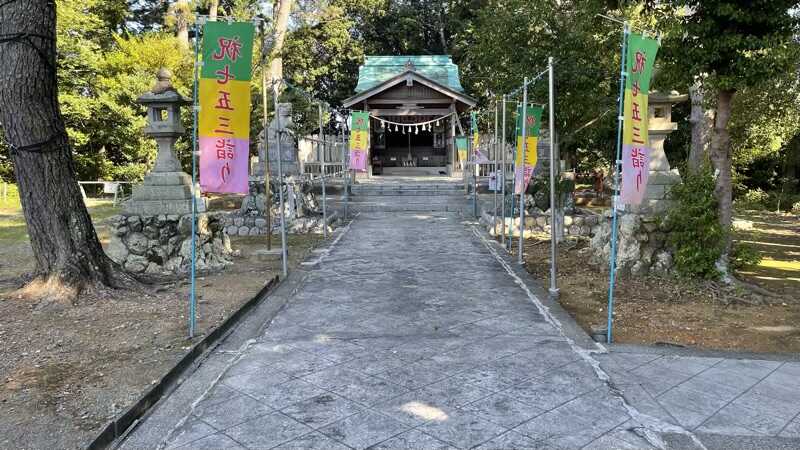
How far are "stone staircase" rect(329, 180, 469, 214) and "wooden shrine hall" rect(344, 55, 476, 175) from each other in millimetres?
3364

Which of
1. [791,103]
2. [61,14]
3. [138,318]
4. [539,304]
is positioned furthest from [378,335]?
[61,14]

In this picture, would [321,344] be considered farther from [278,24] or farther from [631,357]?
[278,24]

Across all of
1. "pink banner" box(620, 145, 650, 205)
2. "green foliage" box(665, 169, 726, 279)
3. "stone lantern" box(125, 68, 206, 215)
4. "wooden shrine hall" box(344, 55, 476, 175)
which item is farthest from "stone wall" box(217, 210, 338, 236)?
"wooden shrine hall" box(344, 55, 476, 175)

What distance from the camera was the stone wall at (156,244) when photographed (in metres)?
7.61

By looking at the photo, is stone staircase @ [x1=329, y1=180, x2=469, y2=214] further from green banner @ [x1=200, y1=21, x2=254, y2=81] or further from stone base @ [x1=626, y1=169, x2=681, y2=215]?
green banner @ [x1=200, y1=21, x2=254, y2=81]

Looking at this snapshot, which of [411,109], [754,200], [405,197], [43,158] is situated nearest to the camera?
[43,158]

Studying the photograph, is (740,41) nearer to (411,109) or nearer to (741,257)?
(741,257)

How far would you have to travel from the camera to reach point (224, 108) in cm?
524

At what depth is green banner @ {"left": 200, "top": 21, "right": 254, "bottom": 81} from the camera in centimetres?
506

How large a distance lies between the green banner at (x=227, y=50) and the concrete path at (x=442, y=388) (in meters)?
2.50

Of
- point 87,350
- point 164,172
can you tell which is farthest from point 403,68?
point 87,350

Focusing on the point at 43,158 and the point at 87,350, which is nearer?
the point at 87,350

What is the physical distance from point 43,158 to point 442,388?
500 cm

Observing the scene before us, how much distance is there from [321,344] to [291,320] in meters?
0.87
